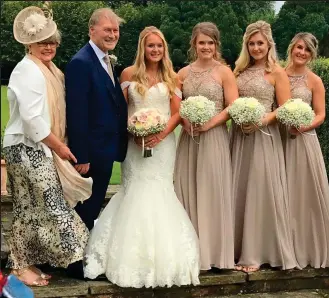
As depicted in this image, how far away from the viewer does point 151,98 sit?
5281 mm

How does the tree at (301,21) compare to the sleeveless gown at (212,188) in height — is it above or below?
above

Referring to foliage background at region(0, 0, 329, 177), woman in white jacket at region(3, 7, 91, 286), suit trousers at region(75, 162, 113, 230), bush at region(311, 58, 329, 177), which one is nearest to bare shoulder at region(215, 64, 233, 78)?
suit trousers at region(75, 162, 113, 230)

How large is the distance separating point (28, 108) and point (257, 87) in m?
1.96

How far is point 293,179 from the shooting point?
575 centimetres

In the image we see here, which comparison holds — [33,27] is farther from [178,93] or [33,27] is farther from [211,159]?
Result: [211,159]

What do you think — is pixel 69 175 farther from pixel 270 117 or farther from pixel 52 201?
pixel 270 117

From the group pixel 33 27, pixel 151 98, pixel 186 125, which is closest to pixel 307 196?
pixel 186 125

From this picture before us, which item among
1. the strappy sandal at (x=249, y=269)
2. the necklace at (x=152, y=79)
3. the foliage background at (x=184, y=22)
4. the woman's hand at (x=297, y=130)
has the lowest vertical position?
the strappy sandal at (x=249, y=269)

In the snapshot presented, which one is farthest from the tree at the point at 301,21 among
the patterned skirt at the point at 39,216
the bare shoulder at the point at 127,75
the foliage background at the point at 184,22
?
the patterned skirt at the point at 39,216

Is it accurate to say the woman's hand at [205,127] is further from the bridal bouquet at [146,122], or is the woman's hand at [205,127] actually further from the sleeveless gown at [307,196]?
the sleeveless gown at [307,196]

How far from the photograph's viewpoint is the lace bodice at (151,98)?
5.28m

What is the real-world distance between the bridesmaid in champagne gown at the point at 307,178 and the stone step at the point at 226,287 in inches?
6.5

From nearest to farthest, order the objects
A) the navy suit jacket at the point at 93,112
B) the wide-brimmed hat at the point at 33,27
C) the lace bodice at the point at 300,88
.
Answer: the wide-brimmed hat at the point at 33,27
the navy suit jacket at the point at 93,112
the lace bodice at the point at 300,88

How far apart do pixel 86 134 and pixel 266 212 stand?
1.74 m
